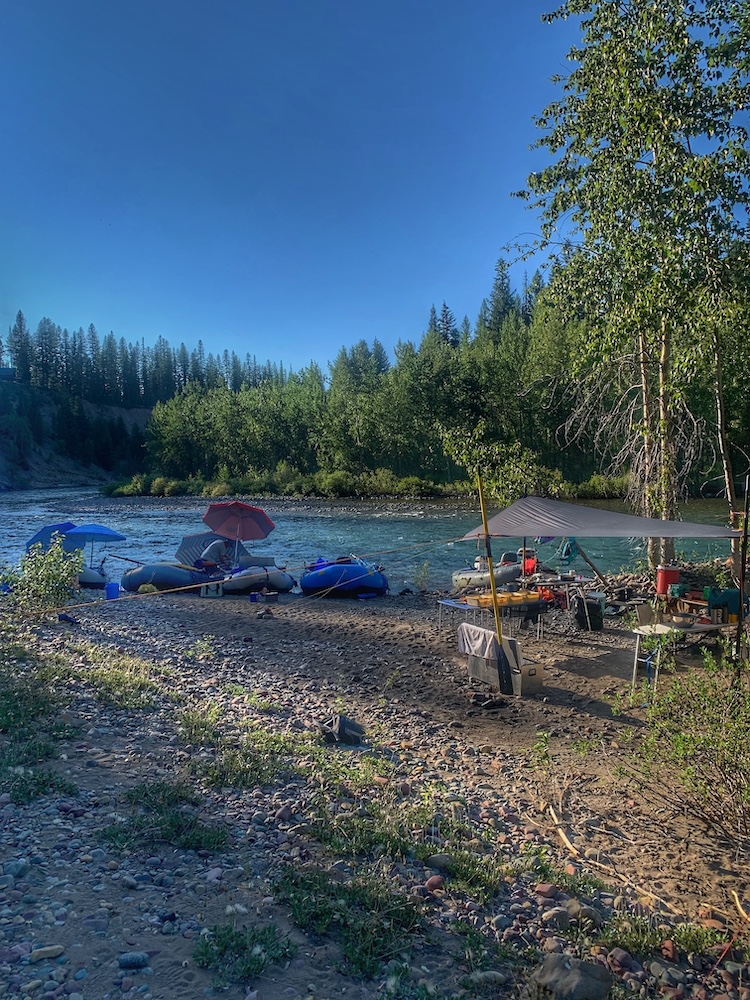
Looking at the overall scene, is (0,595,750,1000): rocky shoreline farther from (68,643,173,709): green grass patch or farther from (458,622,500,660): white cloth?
(458,622,500,660): white cloth

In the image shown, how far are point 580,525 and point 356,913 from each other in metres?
6.87

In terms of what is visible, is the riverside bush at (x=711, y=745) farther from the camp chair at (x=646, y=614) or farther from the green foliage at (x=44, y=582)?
the green foliage at (x=44, y=582)

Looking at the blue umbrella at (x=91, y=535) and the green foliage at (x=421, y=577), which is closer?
the green foliage at (x=421, y=577)

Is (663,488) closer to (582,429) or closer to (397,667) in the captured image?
(582,429)

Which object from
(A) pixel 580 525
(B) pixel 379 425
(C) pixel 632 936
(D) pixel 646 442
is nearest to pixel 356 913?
(C) pixel 632 936

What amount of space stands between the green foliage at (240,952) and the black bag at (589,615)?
9542 millimetres

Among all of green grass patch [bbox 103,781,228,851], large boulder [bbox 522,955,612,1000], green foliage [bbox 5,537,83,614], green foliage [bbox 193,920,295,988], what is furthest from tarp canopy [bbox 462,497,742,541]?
green foliage [bbox 5,537,83,614]

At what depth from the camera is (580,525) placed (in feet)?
31.2

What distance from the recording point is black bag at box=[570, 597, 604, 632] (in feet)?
39.2

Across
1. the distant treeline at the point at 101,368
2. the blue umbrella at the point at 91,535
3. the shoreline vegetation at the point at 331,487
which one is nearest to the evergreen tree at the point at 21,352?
the distant treeline at the point at 101,368

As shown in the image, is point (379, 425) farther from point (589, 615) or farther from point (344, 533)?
point (589, 615)

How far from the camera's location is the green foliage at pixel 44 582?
41.6 ft

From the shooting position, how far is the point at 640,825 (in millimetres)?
5512

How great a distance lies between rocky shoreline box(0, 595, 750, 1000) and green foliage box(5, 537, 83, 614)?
358 cm
